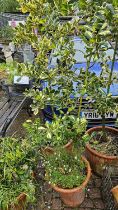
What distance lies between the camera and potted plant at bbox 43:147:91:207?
314 centimetres

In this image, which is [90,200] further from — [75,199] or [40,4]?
[40,4]

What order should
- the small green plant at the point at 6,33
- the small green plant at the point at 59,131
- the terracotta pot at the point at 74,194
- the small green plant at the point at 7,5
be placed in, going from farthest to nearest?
the small green plant at the point at 7,5
the small green plant at the point at 6,33
the terracotta pot at the point at 74,194
the small green plant at the point at 59,131

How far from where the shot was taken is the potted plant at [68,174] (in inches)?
124

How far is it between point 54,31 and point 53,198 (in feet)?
7.33

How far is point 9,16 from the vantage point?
30.7 feet

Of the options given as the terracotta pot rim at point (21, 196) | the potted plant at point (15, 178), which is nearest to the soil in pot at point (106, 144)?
the potted plant at point (15, 178)

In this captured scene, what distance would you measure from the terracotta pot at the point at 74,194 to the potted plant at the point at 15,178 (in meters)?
0.39

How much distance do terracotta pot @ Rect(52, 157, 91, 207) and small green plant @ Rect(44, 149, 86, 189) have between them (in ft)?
0.17

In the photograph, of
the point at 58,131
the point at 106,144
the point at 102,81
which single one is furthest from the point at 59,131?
the point at 106,144

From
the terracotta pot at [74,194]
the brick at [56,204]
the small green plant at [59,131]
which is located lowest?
the brick at [56,204]

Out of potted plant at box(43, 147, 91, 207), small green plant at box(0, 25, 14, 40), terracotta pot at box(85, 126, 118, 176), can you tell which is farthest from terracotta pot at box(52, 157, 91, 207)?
small green plant at box(0, 25, 14, 40)

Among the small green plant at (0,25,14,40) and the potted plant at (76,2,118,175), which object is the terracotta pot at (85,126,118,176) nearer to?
the potted plant at (76,2,118,175)

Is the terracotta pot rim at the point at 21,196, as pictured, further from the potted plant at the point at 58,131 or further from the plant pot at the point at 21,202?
the potted plant at the point at 58,131

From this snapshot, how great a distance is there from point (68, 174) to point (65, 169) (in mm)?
77
